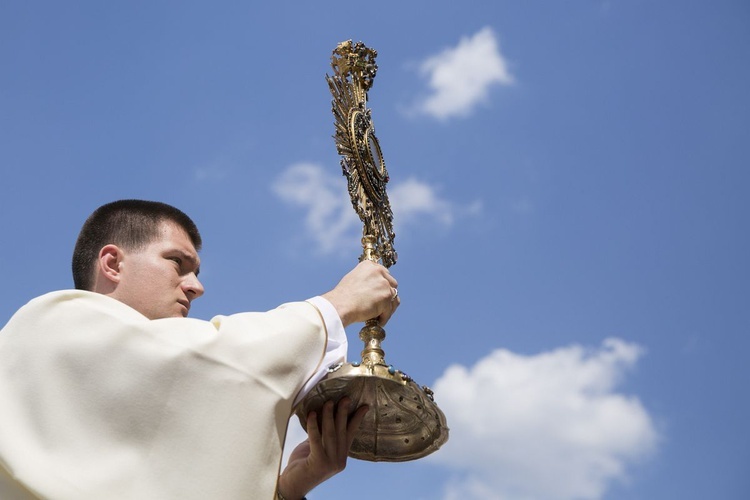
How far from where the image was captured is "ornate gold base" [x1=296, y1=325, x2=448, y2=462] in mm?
4035

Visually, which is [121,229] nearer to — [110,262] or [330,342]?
[110,262]

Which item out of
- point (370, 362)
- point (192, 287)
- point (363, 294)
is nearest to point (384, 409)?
point (370, 362)

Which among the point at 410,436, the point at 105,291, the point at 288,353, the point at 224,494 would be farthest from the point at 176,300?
the point at 410,436

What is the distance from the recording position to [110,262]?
4.13 meters

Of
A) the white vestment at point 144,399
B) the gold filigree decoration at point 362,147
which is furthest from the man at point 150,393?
the gold filigree decoration at point 362,147

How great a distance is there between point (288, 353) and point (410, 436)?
3.33ft

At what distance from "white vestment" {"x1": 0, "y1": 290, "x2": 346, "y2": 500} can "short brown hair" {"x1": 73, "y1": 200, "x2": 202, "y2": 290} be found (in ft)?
1.53

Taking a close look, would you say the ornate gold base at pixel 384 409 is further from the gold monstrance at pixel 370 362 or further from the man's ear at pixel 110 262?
the man's ear at pixel 110 262

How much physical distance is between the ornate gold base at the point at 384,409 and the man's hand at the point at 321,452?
45 mm

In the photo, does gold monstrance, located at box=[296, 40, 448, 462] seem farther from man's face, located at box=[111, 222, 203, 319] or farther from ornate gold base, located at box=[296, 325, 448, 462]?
man's face, located at box=[111, 222, 203, 319]

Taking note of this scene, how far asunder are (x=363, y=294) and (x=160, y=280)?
77 cm

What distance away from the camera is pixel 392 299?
427 centimetres

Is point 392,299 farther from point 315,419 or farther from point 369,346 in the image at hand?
point 315,419

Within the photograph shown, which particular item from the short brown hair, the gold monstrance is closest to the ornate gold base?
the gold monstrance
